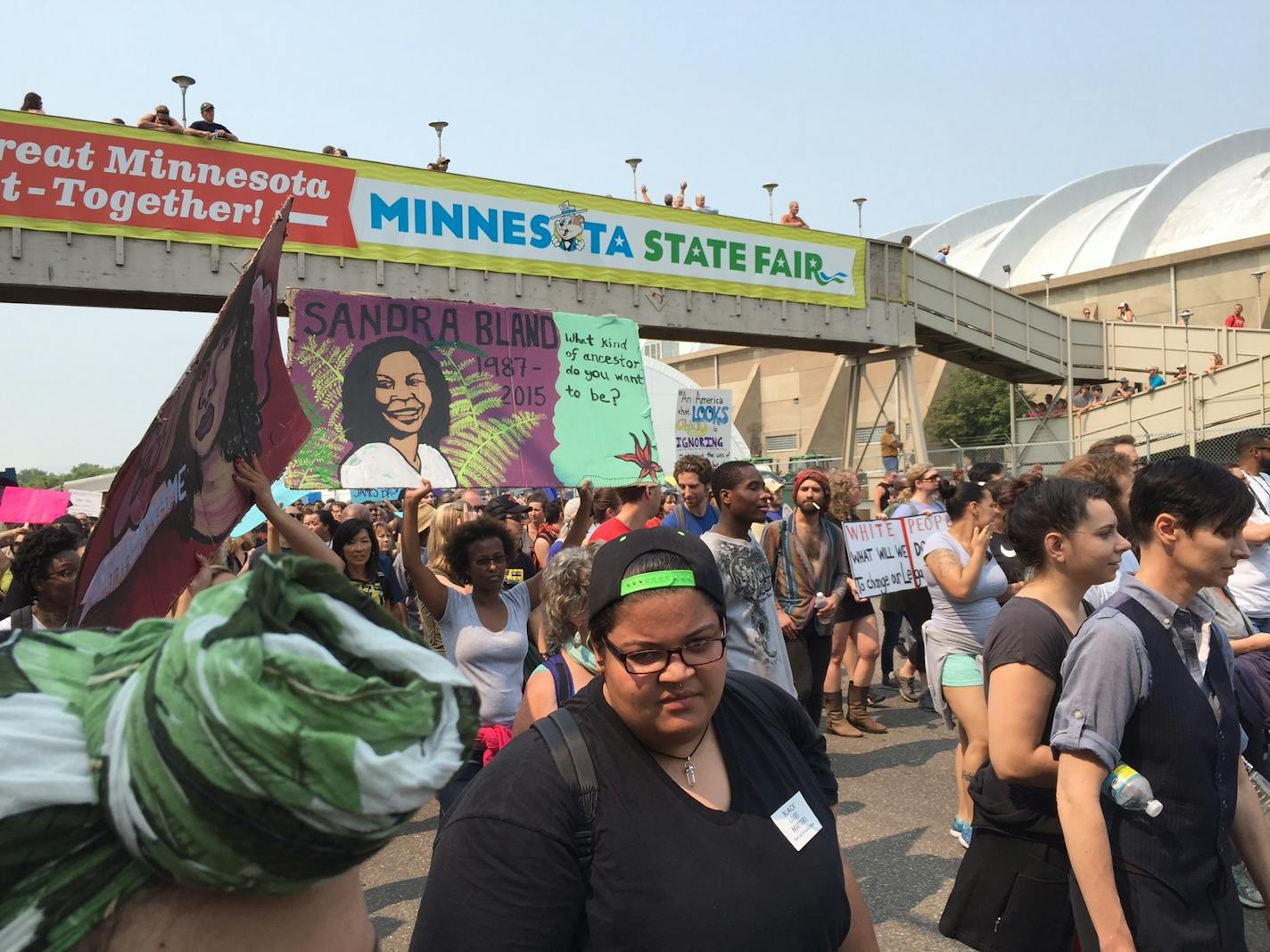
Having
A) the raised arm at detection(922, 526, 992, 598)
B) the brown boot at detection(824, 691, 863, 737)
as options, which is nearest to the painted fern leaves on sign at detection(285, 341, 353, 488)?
the raised arm at detection(922, 526, 992, 598)

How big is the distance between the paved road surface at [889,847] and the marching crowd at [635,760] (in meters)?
1.32

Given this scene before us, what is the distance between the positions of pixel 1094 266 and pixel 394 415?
54402 millimetres

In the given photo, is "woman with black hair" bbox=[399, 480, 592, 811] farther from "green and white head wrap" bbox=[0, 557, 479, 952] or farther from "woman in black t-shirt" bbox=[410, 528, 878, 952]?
"green and white head wrap" bbox=[0, 557, 479, 952]

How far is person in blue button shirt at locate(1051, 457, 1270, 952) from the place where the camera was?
2.54 m

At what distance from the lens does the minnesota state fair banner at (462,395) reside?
5.62 metres

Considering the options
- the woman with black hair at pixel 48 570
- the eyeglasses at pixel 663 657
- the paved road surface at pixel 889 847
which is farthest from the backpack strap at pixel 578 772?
the woman with black hair at pixel 48 570

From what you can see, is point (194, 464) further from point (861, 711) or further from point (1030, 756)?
point (861, 711)

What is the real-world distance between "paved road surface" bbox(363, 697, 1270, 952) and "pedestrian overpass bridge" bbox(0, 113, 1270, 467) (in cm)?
1067

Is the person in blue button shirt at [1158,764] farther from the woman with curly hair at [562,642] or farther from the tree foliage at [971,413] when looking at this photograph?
the tree foliage at [971,413]

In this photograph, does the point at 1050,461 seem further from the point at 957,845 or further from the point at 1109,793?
the point at 1109,793

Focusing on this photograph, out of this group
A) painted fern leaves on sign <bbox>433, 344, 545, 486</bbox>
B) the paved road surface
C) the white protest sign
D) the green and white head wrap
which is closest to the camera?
the green and white head wrap

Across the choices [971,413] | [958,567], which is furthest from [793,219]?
[971,413]

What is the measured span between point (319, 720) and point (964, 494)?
5655mm

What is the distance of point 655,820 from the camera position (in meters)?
1.88
